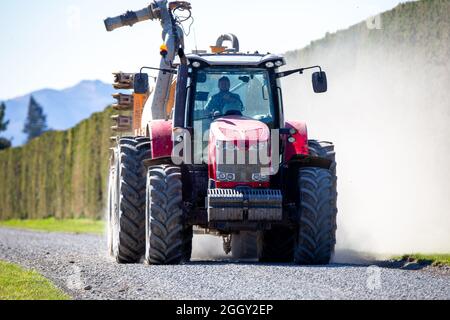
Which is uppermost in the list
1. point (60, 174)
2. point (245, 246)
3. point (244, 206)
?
point (244, 206)

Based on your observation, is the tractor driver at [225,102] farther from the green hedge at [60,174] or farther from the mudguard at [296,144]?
the green hedge at [60,174]

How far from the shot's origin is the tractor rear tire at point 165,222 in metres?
15.0

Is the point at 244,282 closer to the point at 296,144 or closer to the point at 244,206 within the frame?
the point at 244,206

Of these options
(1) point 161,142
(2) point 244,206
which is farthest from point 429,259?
(1) point 161,142

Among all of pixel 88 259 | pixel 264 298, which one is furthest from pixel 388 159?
pixel 264 298

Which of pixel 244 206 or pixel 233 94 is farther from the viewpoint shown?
pixel 233 94

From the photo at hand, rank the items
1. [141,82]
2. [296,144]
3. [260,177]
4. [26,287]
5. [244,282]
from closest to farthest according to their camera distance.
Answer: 1. [244,282]
2. [26,287]
3. [260,177]
4. [141,82]
5. [296,144]

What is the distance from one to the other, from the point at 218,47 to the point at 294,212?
5.00 meters

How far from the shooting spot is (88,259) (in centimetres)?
1803

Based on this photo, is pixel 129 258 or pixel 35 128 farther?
pixel 35 128

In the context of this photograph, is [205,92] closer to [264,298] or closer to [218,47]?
[218,47]

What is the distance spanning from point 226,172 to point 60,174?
43406 mm

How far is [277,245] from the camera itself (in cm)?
1688

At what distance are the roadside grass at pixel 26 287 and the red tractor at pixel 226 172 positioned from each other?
1.79m
